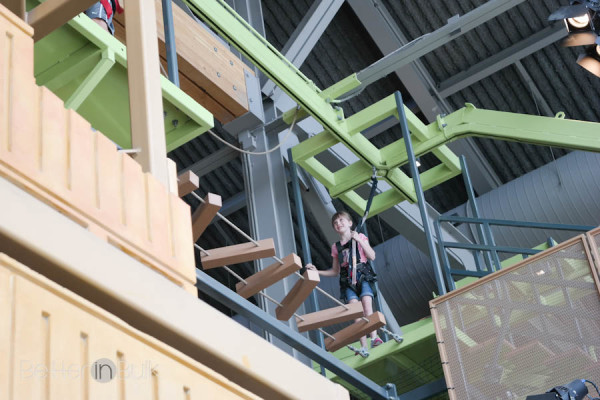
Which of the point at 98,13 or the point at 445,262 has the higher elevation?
the point at 98,13

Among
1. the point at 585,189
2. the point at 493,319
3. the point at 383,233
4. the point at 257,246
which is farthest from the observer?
the point at 383,233

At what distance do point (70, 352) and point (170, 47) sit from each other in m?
5.25

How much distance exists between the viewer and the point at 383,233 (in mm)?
15609

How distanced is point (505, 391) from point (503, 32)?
7396mm

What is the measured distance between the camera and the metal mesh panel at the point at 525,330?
7.31 metres

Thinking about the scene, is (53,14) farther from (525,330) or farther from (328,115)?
(328,115)

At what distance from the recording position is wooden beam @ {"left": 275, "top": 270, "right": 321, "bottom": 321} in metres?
7.31

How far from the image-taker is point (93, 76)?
Answer: 20.1ft

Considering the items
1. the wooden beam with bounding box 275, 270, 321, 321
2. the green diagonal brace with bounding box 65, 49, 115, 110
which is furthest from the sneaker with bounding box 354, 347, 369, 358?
the green diagonal brace with bounding box 65, 49, 115, 110

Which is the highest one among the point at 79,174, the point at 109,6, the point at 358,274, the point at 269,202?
the point at 269,202

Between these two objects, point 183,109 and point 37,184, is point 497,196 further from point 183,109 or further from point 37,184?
point 37,184

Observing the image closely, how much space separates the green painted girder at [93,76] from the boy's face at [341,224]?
312 cm

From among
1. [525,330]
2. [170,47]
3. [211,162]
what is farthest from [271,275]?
[211,162]

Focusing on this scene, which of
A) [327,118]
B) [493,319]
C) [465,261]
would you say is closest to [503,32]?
[465,261]
